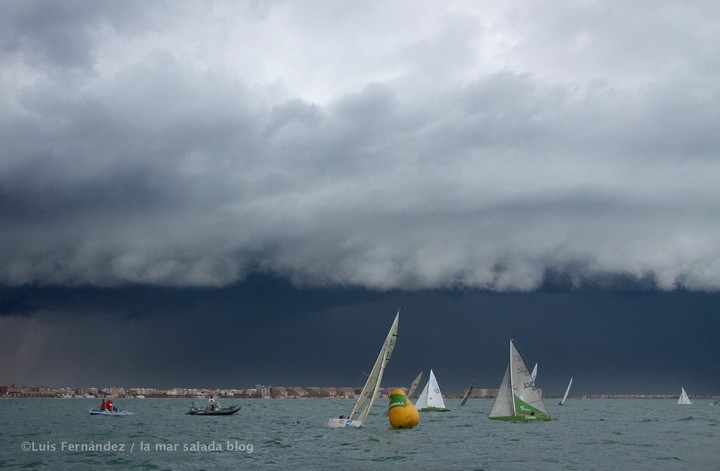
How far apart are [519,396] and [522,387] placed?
1419 millimetres

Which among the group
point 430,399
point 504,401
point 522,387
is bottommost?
point 430,399

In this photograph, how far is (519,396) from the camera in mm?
90312

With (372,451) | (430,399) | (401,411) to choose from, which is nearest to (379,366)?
(401,411)

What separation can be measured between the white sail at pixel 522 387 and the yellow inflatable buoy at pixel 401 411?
21.1 m

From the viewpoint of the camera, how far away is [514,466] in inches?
1922

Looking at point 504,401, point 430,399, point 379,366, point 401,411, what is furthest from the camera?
point 430,399

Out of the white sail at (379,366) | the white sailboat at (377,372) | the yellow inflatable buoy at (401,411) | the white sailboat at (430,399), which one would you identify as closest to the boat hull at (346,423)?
the white sailboat at (377,372)

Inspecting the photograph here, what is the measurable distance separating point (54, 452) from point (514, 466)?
39.6 meters

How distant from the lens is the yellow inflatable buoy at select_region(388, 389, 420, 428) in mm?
72188

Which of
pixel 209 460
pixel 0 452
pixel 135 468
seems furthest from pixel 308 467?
pixel 0 452

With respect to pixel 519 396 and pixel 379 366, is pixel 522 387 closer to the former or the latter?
pixel 519 396

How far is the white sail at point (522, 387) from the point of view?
8875cm

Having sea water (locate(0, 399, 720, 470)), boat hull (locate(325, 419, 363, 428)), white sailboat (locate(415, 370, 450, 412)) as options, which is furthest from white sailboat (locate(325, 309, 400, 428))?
white sailboat (locate(415, 370, 450, 412))

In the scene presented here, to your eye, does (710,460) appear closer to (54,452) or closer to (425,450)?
(425,450)
